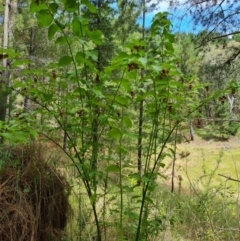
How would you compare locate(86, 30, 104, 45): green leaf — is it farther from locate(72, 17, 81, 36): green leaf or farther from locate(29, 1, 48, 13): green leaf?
locate(29, 1, 48, 13): green leaf

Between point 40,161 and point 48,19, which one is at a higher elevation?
point 48,19

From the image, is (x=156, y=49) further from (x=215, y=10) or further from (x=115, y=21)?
(x=115, y=21)

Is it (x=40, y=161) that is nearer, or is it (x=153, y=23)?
(x=153, y=23)

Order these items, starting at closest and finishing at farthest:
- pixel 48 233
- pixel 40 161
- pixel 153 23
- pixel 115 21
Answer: pixel 153 23 < pixel 48 233 < pixel 40 161 < pixel 115 21

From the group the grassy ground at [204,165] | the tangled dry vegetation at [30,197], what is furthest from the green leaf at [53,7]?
the grassy ground at [204,165]

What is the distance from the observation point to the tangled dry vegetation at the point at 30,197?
1429 millimetres

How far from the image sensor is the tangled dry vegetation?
1429mm

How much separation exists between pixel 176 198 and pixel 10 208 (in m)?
1.49

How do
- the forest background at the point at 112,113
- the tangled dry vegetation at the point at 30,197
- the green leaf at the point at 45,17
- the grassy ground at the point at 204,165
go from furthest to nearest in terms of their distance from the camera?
the grassy ground at the point at 204,165, the tangled dry vegetation at the point at 30,197, the forest background at the point at 112,113, the green leaf at the point at 45,17

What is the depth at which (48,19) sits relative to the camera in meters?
0.96

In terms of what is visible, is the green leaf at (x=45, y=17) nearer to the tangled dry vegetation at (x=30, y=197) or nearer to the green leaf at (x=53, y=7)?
the green leaf at (x=53, y=7)

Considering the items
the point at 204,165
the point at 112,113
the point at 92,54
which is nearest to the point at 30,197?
the point at 112,113

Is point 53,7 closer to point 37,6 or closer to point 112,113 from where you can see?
point 37,6

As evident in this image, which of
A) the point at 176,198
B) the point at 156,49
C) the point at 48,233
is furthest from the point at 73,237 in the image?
the point at 156,49
